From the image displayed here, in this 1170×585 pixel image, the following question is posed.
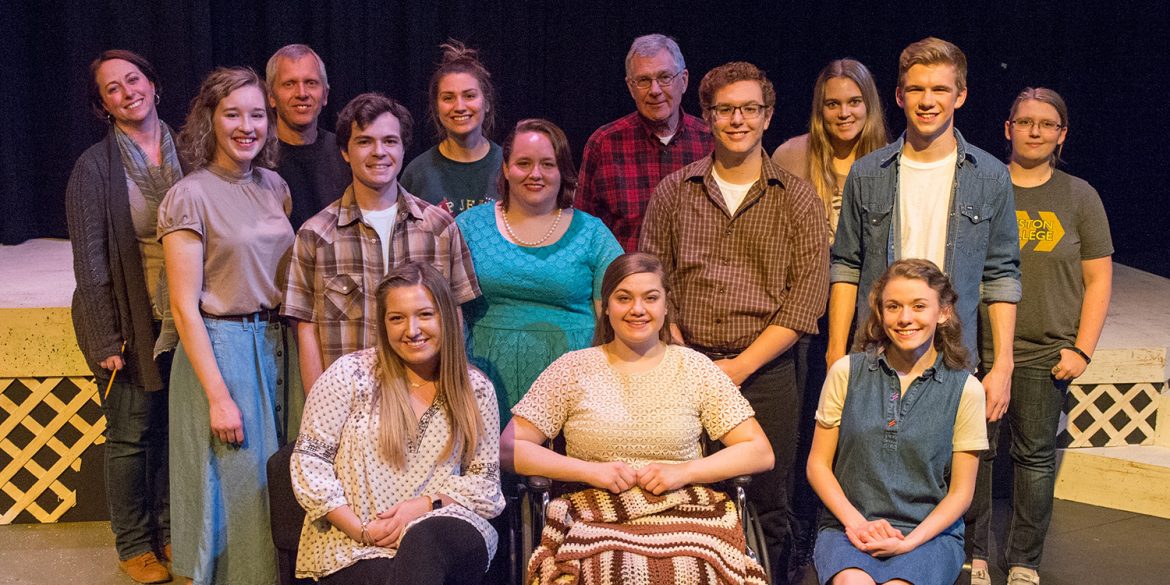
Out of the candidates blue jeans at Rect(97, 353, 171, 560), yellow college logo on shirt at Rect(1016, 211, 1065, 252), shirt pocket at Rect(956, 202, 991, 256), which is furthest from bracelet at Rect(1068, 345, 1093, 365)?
blue jeans at Rect(97, 353, 171, 560)

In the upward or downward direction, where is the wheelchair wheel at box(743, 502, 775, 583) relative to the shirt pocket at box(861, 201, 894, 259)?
downward

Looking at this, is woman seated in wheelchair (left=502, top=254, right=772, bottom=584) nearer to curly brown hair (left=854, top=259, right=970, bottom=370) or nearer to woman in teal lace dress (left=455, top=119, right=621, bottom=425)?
woman in teal lace dress (left=455, top=119, right=621, bottom=425)

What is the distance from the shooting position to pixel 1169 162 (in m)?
6.45

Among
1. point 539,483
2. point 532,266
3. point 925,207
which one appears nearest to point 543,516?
point 539,483

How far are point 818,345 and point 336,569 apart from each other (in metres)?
1.79

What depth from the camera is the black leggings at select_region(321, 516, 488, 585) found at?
8.38ft

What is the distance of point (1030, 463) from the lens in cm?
355

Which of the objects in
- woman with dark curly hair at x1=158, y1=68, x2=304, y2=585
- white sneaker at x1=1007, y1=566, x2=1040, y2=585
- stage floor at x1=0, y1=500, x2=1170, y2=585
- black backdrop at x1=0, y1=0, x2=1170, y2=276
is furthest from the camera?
black backdrop at x1=0, y1=0, x2=1170, y2=276

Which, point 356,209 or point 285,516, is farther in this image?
point 356,209

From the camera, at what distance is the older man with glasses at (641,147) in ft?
12.7

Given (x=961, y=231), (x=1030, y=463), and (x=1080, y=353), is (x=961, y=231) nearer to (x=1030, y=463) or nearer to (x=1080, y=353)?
(x=1080, y=353)

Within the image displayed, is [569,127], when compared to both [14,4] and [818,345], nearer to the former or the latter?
[818,345]

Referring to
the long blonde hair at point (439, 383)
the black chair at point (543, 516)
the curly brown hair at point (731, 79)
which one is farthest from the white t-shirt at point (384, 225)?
the curly brown hair at point (731, 79)

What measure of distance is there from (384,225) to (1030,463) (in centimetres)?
213
